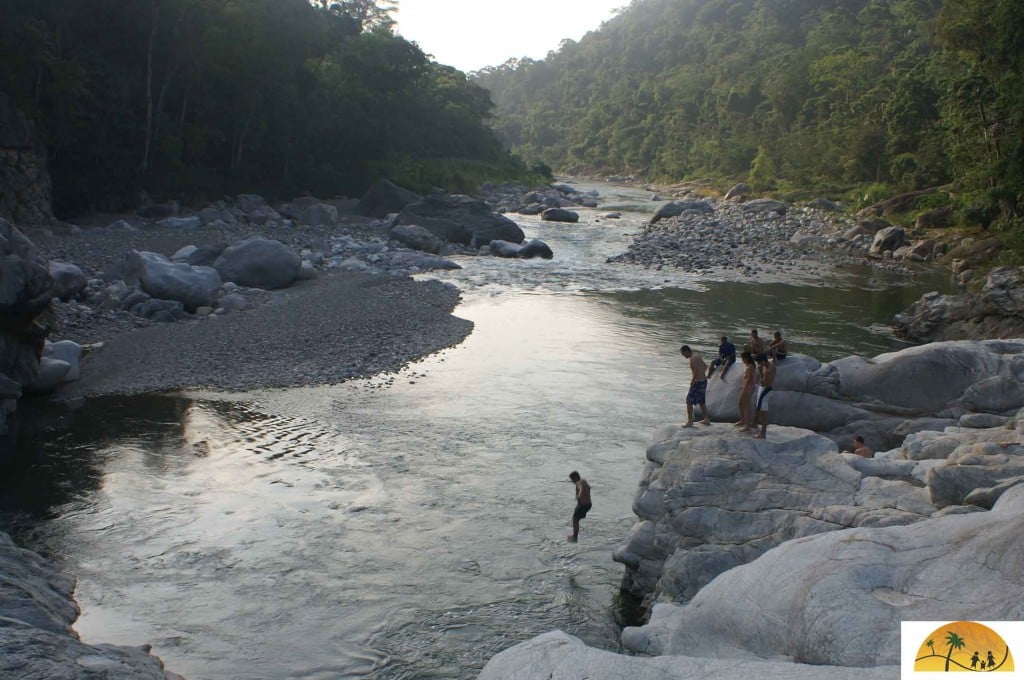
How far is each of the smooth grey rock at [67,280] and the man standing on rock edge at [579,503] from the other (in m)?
18.0

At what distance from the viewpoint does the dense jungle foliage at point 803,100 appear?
39531 millimetres

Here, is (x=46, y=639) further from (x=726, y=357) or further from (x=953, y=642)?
(x=726, y=357)

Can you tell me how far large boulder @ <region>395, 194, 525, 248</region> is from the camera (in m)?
45.2

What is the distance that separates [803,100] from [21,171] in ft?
212

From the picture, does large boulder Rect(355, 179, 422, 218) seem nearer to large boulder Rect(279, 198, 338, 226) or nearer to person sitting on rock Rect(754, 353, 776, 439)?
large boulder Rect(279, 198, 338, 226)

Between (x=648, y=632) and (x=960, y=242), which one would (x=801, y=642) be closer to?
(x=648, y=632)

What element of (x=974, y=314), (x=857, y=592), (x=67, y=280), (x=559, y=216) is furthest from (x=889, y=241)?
(x=857, y=592)

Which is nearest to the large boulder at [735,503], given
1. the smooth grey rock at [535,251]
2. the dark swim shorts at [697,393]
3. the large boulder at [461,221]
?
the dark swim shorts at [697,393]

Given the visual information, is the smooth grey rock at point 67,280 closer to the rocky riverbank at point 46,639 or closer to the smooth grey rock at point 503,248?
the rocky riverbank at point 46,639

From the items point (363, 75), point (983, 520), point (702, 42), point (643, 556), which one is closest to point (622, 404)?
point (643, 556)

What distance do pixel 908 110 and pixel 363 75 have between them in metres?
40.2

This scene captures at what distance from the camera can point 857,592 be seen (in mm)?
7812

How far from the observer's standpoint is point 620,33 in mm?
189625

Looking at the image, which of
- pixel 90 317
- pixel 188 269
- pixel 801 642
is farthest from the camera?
pixel 188 269
